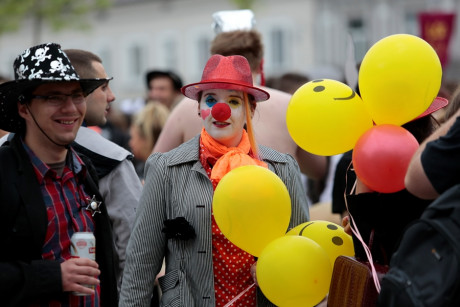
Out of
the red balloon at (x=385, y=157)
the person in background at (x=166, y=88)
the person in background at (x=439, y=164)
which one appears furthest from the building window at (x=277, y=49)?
the person in background at (x=439, y=164)

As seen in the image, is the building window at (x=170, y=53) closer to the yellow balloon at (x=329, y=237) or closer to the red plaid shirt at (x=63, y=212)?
the red plaid shirt at (x=63, y=212)

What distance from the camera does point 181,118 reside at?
14.7 feet

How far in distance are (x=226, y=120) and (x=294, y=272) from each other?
0.78 metres

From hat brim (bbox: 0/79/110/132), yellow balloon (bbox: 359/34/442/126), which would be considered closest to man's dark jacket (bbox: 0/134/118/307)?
hat brim (bbox: 0/79/110/132)

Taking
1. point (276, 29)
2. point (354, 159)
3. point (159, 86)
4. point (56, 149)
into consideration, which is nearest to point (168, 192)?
point (56, 149)

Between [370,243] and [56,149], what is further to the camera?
[56,149]

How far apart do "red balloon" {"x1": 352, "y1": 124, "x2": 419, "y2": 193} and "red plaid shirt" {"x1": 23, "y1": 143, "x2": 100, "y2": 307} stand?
3.98ft

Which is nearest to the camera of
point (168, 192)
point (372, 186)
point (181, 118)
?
point (372, 186)

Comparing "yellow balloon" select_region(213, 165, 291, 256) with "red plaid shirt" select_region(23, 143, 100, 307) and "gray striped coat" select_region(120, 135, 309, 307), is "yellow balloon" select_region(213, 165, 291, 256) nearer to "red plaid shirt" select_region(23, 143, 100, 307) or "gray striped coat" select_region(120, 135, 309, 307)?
"gray striped coat" select_region(120, 135, 309, 307)

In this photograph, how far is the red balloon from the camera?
282 cm

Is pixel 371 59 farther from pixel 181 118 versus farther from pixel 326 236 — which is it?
pixel 181 118

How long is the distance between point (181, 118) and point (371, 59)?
5.66ft

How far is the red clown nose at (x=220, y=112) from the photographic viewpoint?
11.3ft

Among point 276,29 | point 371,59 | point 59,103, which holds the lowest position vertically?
point 276,29
